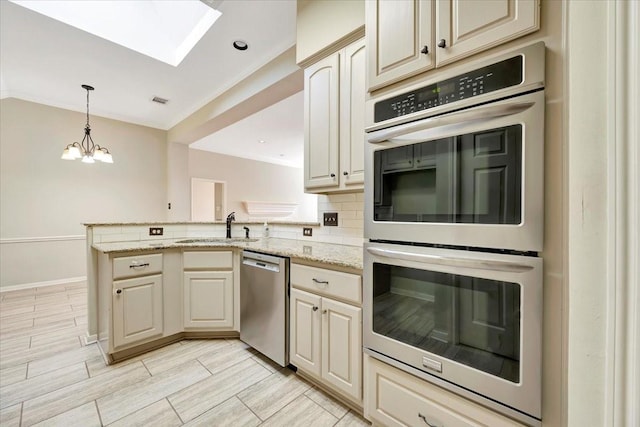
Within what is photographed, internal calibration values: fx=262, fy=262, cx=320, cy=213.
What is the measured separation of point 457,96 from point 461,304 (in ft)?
2.57

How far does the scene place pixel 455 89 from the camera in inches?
39.1

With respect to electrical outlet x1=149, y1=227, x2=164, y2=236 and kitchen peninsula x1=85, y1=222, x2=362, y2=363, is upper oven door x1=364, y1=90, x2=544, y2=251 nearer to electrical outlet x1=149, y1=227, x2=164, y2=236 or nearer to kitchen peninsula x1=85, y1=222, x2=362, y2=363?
kitchen peninsula x1=85, y1=222, x2=362, y2=363

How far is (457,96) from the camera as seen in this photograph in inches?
38.9

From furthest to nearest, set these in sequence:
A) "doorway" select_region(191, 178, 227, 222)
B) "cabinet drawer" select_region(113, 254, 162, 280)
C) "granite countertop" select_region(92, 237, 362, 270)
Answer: "doorway" select_region(191, 178, 227, 222)
"cabinet drawer" select_region(113, 254, 162, 280)
"granite countertop" select_region(92, 237, 362, 270)

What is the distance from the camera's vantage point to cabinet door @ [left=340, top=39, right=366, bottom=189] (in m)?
1.68

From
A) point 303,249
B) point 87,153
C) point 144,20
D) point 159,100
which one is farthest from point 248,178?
point 303,249

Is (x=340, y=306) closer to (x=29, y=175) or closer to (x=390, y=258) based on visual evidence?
(x=390, y=258)

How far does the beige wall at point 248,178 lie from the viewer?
20.5 ft

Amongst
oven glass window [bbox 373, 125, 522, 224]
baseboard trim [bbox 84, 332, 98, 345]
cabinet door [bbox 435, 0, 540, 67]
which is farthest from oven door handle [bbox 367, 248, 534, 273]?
baseboard trim [bbox 84, 332, 98, 345]

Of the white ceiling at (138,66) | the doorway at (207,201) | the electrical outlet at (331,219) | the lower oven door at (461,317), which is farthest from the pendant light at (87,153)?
the lower oven door at (461,317)

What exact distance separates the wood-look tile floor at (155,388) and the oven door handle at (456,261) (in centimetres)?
105

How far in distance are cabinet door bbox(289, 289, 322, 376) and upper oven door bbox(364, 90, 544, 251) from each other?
699 millimetres
